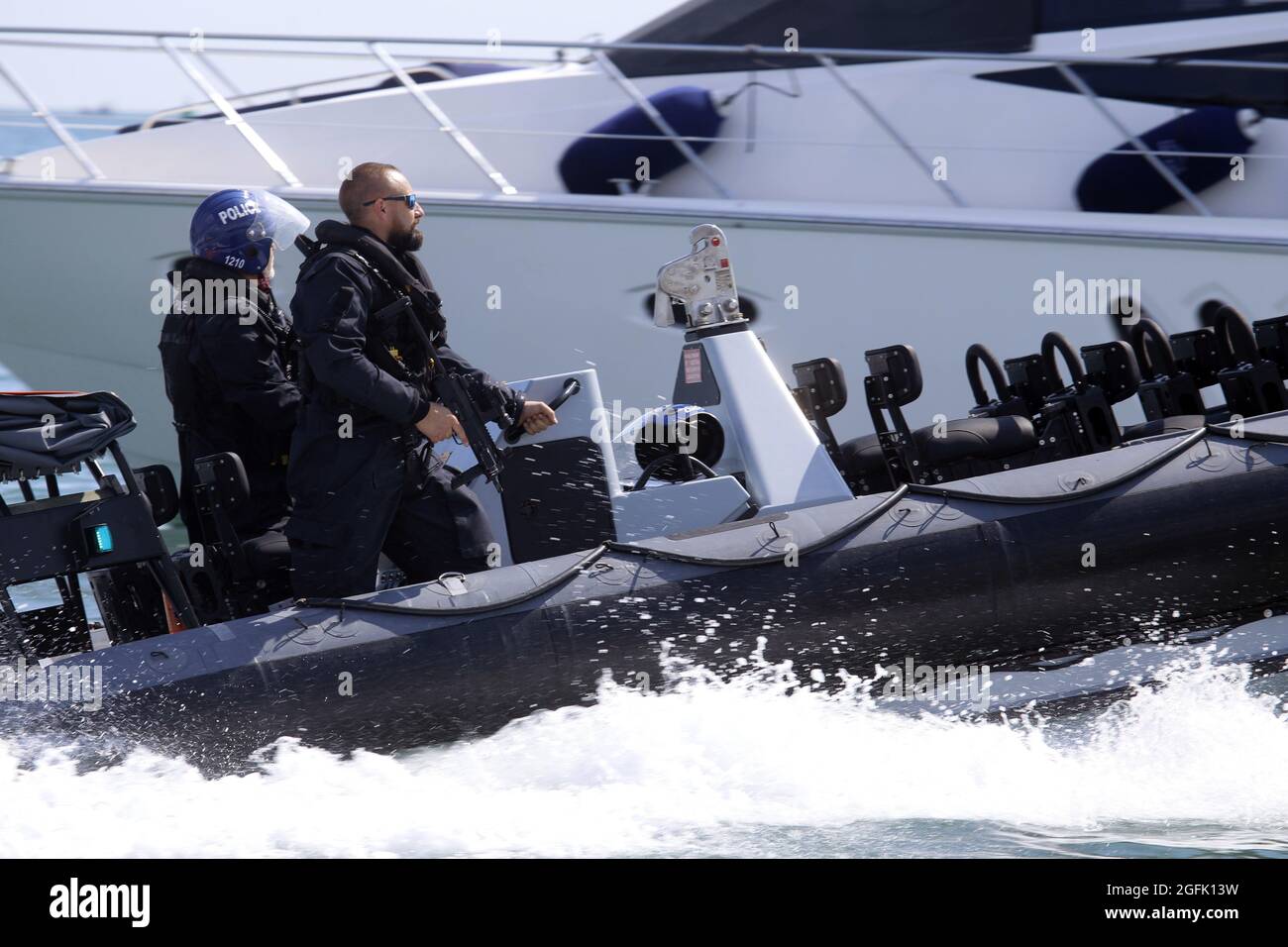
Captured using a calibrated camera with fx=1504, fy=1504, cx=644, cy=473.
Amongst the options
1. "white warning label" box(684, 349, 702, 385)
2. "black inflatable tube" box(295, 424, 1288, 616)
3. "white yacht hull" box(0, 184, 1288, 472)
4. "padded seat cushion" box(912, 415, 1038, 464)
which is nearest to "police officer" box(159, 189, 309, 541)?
"black inflatable tube" box(295, 424, 1288, 616)

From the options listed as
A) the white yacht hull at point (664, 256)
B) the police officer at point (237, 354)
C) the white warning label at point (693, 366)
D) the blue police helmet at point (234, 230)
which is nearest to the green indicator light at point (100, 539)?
the police officer at point (237, 354)

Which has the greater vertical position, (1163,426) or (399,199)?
(399,199)

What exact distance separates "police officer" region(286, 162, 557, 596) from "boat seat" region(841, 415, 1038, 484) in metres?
1.20

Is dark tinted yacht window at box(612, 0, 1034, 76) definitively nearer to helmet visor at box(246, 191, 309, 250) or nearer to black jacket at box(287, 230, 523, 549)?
helmet visor at box(246, 191, 309, 250)

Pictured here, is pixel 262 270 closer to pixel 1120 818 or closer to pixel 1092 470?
pixel 1092 470

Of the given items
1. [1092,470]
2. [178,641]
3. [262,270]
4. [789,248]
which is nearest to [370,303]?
[262,270]

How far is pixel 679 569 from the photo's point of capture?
11.4ft

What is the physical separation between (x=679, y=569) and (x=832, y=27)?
4.05 metres

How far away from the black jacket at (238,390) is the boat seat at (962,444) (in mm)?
1621

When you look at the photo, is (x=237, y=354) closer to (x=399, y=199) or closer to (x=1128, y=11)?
(x=399, y=199)

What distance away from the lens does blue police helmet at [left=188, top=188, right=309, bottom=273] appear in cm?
363

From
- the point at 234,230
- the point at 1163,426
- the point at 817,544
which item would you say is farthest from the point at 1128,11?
the point at 234,230

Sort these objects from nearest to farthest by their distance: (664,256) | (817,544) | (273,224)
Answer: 1. (817,544)
2. (273,224)
3. (664,256)

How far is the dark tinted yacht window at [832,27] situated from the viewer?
21.7ft
